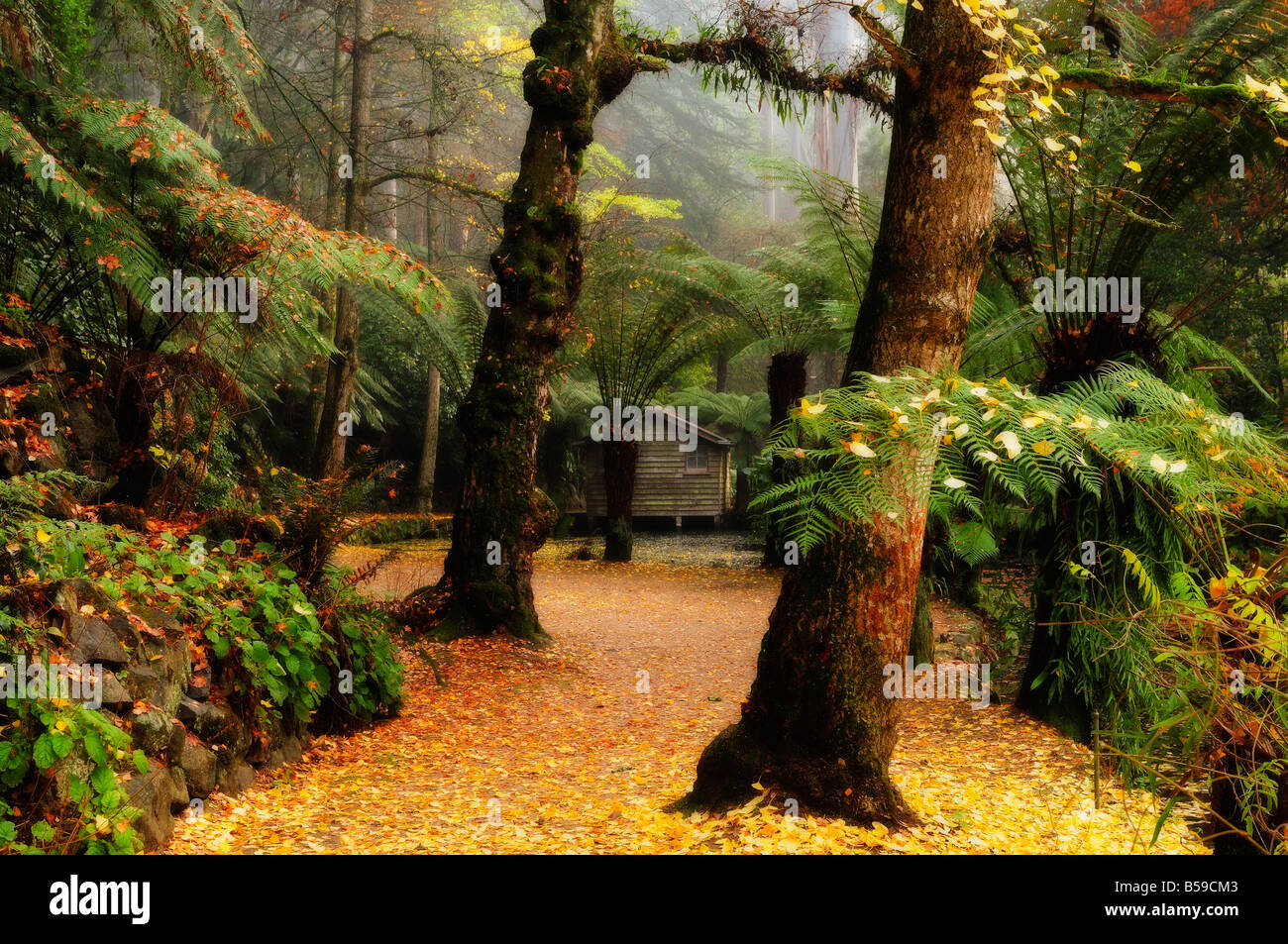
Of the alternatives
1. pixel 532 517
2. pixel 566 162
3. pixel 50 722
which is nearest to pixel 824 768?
pixel 50 722

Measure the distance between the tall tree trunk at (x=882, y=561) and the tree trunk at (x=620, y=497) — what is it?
855 centimetres

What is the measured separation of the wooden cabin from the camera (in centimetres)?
1580

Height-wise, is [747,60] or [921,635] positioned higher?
[747,60]

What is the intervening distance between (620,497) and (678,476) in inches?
185

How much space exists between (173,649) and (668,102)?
23.7 m

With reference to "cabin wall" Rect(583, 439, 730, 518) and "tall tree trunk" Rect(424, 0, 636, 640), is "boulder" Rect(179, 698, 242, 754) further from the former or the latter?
"cabin wall" Rect(583, 439, 730, 518)

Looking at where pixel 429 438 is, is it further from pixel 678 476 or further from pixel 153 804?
pixel 153 804

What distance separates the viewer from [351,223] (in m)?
10.4

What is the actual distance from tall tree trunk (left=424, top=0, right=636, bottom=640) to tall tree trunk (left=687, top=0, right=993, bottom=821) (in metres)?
2.98

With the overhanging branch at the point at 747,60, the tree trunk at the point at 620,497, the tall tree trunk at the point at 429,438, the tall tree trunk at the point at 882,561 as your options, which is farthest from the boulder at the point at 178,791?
the tall tree trunk at the point at 429,438

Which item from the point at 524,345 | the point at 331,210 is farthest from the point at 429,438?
the point at 524,345

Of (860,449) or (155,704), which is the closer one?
(860,449)

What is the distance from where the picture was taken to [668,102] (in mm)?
24031

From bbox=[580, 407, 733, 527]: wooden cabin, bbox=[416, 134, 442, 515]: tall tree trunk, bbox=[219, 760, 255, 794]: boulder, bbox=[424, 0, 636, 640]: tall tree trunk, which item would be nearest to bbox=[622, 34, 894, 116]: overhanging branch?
bbox=[424, 0, 636, 640]: tall tree trunk
